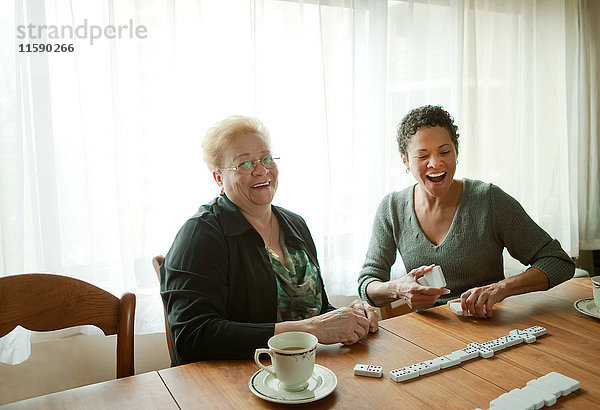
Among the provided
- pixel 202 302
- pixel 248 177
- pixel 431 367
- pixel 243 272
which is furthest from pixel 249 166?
pixel 431 367

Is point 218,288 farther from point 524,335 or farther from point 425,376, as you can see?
point 524,335

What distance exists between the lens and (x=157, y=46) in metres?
2.03

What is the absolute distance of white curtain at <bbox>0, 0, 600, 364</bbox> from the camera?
1858mm

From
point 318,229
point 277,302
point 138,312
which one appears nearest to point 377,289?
point 277,302

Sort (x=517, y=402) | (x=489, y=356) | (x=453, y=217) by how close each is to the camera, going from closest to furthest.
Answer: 1. (x=517, y=402)
2. (x=489, y=356)
3. (x=453, y=217)

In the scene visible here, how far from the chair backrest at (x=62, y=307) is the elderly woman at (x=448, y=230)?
83cm

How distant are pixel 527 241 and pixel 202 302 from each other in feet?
3.74

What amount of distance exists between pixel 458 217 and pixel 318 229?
30.1 inches

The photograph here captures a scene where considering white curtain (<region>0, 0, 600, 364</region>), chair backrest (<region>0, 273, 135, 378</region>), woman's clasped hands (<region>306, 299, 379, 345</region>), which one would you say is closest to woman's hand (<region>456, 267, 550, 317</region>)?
woman's clasped hands (<region>306, 299, 379, 345</region>)

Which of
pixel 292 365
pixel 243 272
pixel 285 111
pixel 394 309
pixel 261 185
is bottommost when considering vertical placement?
pixel 394 309

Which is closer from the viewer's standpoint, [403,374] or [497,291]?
[403,374]

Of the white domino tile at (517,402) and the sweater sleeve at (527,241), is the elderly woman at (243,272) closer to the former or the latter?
the white domino tile at (517,402)

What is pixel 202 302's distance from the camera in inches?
50.5

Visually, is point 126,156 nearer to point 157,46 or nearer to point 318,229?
point 157,46
